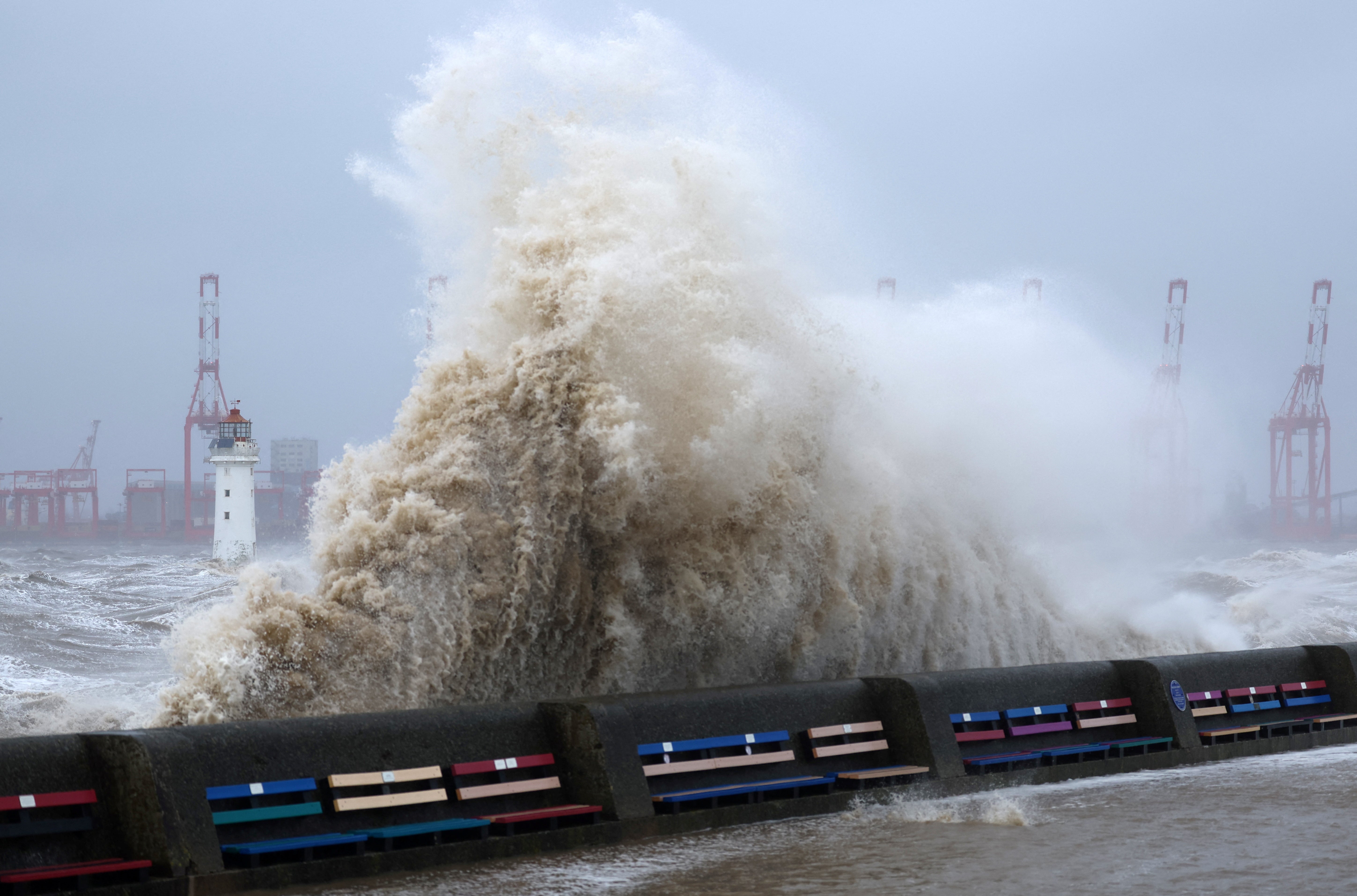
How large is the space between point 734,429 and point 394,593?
113 inches

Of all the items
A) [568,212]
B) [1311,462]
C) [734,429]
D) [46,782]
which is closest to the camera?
[46,782]

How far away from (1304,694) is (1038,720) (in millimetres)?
3474

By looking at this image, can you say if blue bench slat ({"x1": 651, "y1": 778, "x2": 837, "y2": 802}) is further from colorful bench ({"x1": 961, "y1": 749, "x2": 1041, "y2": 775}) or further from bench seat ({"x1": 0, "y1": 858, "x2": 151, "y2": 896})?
bench seat ({"x1": 0, "y1": 858, "x2": 151, "y2": 896})

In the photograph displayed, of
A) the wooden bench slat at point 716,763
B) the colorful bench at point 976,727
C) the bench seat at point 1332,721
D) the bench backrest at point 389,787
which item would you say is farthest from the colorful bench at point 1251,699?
the bench backrest at point 389,787

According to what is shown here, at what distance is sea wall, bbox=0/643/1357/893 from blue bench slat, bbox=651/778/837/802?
0.07 metres

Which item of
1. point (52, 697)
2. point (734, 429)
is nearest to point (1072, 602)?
point (734, 429)

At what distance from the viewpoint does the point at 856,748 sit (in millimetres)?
7883

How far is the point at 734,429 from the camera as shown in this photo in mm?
10297

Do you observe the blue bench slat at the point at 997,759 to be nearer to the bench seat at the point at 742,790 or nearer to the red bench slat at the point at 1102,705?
the red bench slat at the point at 1102,705

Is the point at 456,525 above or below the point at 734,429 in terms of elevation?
below

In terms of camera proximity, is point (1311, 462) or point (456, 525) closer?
point (456, 525)

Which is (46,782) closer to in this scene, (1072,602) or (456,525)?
(456,525)

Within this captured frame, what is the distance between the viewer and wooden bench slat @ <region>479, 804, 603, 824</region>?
6.25 metres

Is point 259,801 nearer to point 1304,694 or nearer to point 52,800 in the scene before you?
point 52,800
